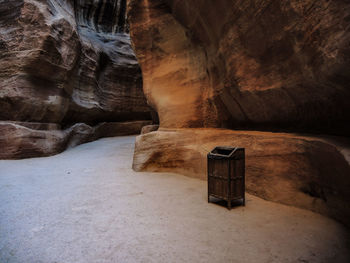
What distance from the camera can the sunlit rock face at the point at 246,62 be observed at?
236 centimetres

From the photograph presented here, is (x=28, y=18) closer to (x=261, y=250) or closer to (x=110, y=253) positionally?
(x=110, y=253)

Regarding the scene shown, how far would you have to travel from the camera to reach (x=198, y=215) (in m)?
2.67

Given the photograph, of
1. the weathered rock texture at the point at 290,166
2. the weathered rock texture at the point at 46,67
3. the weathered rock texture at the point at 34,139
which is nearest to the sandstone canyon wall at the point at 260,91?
the weathered rock texture at the point at 290,166

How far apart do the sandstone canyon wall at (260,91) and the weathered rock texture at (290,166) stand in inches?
0.5

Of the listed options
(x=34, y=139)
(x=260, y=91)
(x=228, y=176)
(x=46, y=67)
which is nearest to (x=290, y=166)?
(x=228, y=176)

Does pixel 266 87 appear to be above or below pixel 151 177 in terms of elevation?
above

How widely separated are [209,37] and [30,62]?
5.94 metres

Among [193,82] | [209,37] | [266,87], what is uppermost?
[209,37]

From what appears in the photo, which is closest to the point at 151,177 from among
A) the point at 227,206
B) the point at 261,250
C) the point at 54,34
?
the point at 227,206

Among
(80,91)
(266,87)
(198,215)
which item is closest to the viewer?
(198,215)

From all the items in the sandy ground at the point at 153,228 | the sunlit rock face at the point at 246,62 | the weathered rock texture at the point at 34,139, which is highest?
the sunlit rock face at the point at 246,62

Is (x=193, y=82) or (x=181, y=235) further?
(x=193, y=82)

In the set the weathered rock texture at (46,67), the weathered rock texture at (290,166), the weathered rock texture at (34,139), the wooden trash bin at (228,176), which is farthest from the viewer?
the weathered rock texture at (46,67)

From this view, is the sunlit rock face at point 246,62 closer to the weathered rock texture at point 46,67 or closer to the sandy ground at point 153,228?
the sandy ground at point 153,228
